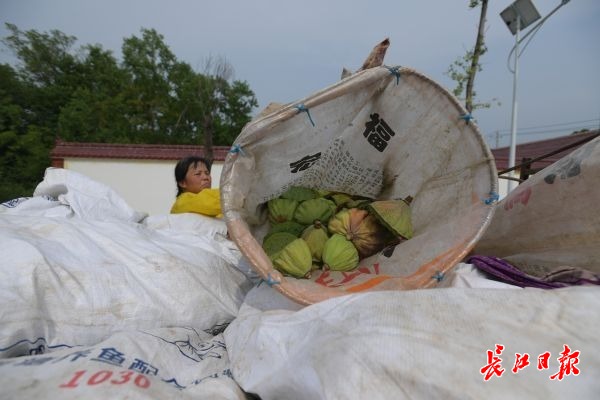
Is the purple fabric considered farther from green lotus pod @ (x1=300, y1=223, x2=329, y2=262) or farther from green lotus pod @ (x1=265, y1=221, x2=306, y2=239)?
green lotus pod @ (x1=265, y1=221, x2=306, y2=239)

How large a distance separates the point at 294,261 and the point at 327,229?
271mm

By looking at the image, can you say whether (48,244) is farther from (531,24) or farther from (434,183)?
(531,24)

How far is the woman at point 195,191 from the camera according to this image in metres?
1.84

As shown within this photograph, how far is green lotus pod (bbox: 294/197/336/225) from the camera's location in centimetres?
147

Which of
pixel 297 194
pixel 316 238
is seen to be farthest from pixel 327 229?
pixel 297 194

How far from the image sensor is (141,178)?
686cm

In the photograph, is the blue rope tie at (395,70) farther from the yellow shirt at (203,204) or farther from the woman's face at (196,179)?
the woman's face at (196,179)

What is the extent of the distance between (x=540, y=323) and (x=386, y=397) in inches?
13.4

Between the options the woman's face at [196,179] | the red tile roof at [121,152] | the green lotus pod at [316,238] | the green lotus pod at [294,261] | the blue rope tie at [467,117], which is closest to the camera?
the blue rope tie at [467,117]

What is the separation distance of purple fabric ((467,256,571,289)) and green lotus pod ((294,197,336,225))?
59 cm

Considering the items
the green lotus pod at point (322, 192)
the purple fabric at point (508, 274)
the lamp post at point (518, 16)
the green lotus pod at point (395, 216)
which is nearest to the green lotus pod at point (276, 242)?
the green lotus pod at point (322, 192)

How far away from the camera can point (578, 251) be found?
1091 mm

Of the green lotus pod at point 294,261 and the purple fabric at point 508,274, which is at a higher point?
the green lotus pod at point 294,261

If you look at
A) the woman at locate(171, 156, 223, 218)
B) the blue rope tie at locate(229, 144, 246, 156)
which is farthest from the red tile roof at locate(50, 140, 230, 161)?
the blue rope tie at locate(229, 144, 246, 156)
